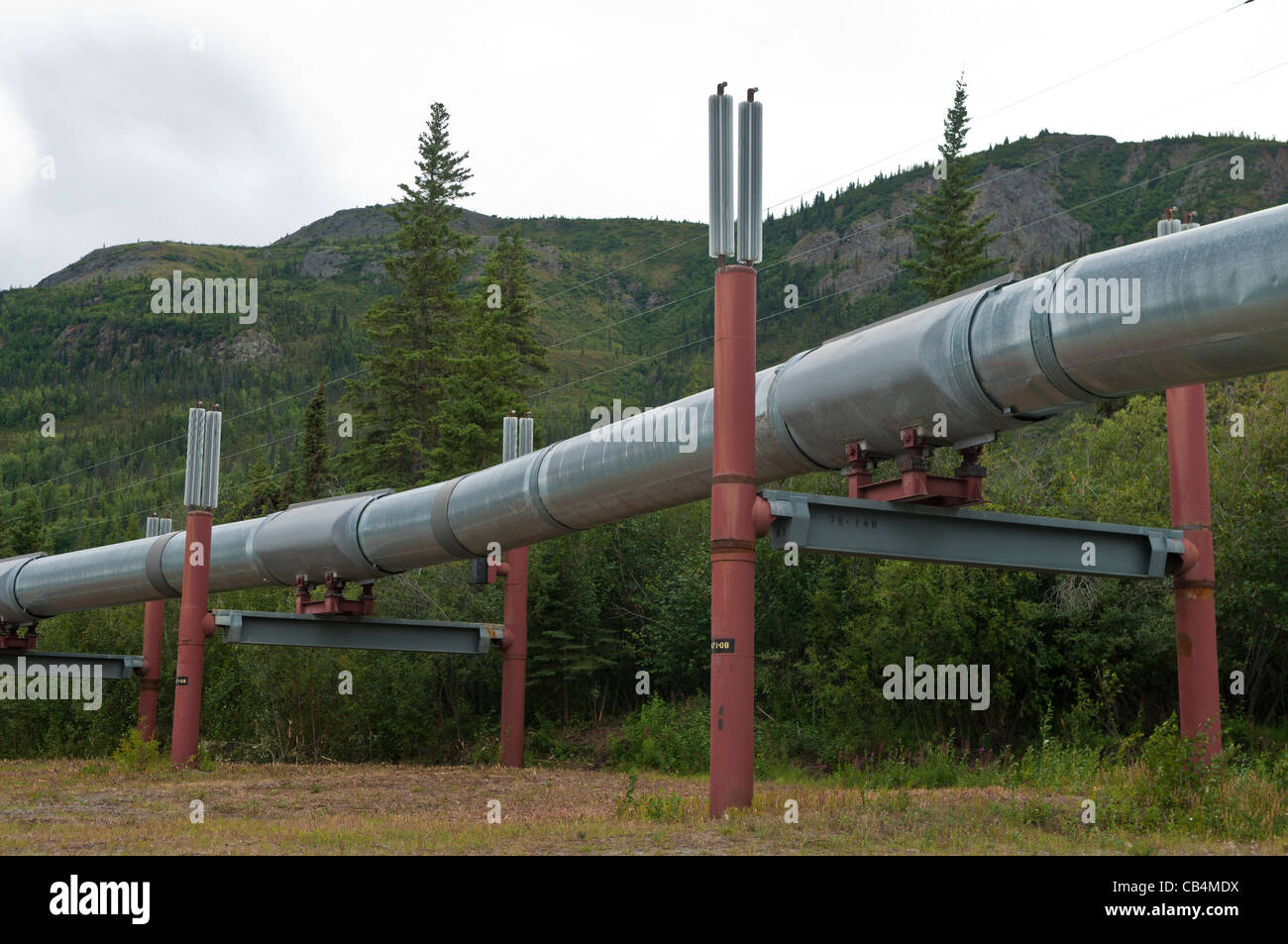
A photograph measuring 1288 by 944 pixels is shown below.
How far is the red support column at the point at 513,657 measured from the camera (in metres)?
23.5

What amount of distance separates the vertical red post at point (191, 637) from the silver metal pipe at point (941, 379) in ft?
12.5

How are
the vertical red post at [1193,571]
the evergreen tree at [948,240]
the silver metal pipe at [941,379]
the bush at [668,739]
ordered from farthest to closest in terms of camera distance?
the evergreen tree at [948,240] → the bush at [668,739] → the vertical red post at [1193,571] → the silver metal pipe at [941,379]

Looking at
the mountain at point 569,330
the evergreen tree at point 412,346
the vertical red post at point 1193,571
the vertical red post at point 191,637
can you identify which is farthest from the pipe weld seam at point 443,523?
the mountain at point 569,330

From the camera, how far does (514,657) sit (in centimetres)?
2397

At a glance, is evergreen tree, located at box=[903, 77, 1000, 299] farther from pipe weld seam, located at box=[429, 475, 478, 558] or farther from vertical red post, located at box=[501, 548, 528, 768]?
pipe weld seam, located at box=[429, 475, 478, 558]

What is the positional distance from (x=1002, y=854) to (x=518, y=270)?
146 ft

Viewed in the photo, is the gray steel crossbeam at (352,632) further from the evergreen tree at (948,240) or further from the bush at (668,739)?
the evergreen tree at (948,240)

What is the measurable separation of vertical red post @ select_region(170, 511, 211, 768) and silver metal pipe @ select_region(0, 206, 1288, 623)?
12.5 ft

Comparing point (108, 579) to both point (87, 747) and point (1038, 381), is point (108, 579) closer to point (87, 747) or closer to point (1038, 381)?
point (87, 747)

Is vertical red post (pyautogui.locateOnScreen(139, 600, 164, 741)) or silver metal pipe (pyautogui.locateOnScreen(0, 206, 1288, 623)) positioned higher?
silver metal pipe (pyautogui.locateOnScreen(0, 206, 1288, 623))

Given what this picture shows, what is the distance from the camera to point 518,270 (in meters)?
51.7

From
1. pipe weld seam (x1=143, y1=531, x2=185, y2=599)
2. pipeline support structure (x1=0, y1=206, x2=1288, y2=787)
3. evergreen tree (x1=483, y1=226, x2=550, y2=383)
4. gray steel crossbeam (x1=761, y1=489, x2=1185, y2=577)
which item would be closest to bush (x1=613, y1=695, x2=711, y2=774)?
pipeline support structure (x1=0, y1=206, x2=1288, y2=787)

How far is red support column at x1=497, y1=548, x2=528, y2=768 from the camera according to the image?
23.5m
